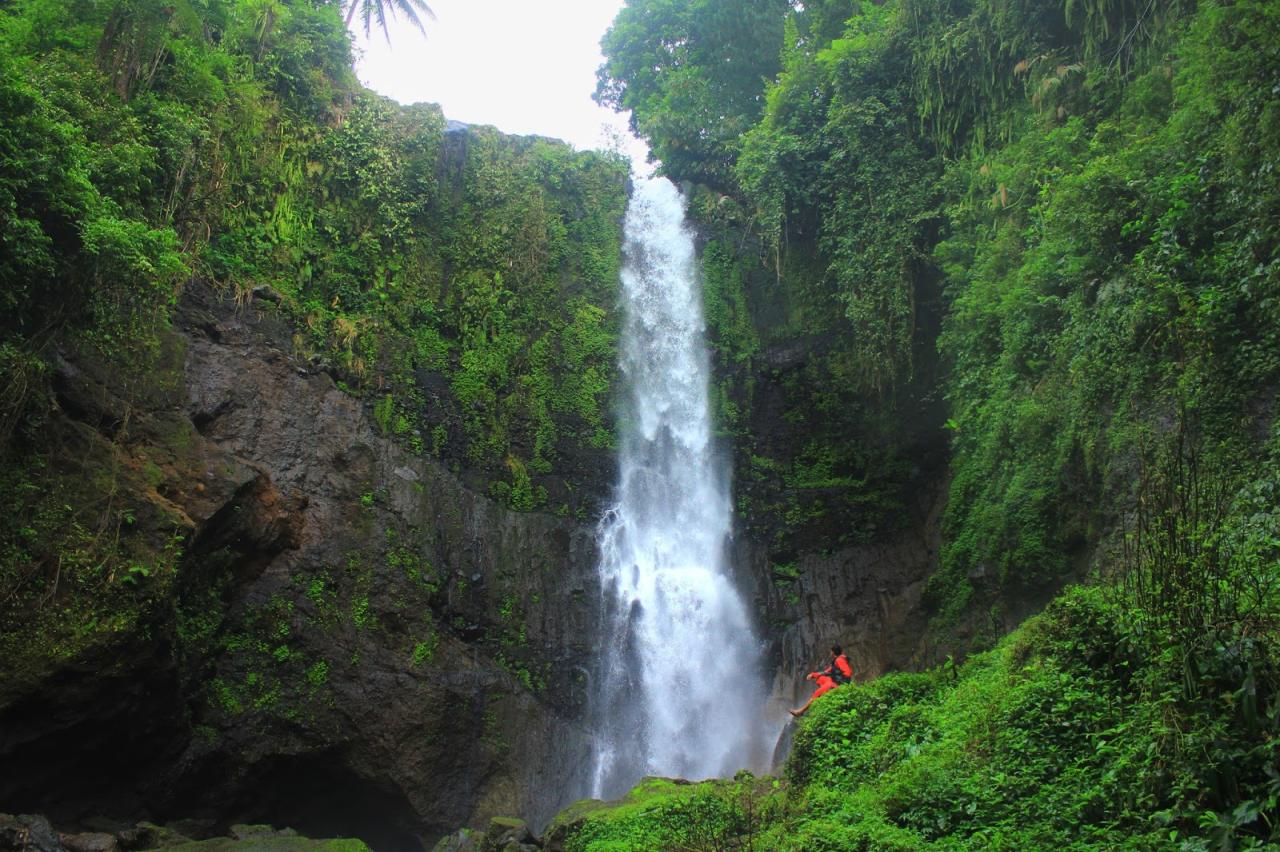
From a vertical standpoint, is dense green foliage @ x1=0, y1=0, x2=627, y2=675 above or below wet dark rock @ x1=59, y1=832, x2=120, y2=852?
above

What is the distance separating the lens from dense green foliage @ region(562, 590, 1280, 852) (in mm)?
4219

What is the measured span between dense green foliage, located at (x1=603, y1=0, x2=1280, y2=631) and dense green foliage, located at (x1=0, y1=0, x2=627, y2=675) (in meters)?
3.63

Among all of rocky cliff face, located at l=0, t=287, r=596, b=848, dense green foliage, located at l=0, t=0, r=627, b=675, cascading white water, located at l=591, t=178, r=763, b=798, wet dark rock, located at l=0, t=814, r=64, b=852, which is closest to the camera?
wet dark rock, located at l=0, t=814, r=64, b=852

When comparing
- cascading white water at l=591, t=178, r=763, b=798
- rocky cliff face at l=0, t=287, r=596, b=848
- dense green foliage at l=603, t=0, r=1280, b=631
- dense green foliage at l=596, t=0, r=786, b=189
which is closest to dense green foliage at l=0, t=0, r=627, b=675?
rocky cliff face at l=0, t=287, r=596, b=848

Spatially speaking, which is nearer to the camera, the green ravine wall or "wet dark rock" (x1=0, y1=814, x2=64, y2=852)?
the green ravine wall

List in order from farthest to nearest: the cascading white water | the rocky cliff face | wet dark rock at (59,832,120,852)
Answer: the cascading white water → the rocky cliff face → wet dark rock at (59,832,120,852)

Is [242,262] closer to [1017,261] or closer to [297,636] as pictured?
[297,636]

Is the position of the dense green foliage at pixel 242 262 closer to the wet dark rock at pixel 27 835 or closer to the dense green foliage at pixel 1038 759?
the wet dark rock at pixel 27 835

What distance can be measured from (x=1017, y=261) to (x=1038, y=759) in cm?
864

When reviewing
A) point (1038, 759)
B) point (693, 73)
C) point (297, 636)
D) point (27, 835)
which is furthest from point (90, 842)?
point (693, 73)

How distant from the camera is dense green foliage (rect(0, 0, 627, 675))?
28.2 ft

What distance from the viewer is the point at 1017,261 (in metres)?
12.2

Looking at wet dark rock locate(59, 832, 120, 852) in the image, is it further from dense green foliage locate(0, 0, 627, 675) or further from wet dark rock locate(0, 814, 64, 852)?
dense green foliage locate(0, 0, 627, 675)

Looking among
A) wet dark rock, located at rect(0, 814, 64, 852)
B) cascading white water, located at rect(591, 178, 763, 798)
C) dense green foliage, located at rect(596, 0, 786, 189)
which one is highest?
dense green foliage, located at rect(596, 0, 786, 189)
